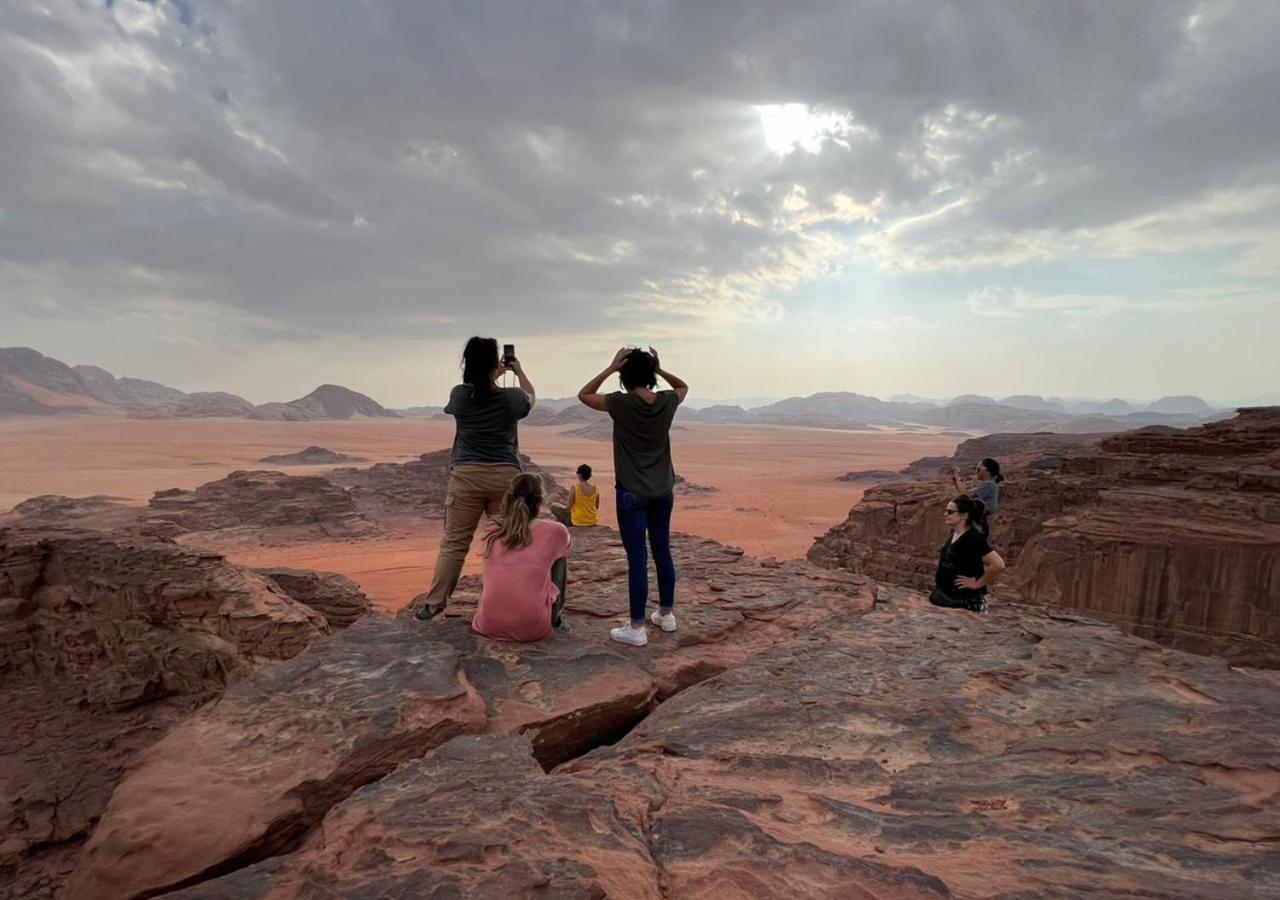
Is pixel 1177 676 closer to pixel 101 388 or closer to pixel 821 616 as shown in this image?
pixel 821 616

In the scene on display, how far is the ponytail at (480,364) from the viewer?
434 centimetres

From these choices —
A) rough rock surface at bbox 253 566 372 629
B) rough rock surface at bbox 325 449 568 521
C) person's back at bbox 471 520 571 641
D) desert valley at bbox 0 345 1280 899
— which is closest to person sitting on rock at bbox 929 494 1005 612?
desert valley at bbox 0 345 1280 899

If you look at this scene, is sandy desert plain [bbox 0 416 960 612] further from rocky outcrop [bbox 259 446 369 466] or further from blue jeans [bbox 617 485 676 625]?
blue jeans [bbox 617 485 676 625]

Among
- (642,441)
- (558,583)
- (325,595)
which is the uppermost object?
(642,441)

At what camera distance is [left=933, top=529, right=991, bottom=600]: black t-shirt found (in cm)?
484

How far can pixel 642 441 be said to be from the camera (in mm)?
4098

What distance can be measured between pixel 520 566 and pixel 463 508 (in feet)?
3.22

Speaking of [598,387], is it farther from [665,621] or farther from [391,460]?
[391,460]

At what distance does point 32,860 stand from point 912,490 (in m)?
13.7

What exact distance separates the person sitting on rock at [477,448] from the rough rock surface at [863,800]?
2.01m

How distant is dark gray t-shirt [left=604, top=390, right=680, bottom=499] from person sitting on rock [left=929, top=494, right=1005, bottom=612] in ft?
7.47

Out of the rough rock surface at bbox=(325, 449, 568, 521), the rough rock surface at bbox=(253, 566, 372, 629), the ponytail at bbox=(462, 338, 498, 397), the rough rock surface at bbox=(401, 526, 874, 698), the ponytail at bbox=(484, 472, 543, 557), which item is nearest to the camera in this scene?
the ponytail at bbox=(484, 472, 543, 557)

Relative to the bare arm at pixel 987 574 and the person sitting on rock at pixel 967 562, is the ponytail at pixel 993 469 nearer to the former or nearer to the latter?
the person sitting on rock at pixel 967 562

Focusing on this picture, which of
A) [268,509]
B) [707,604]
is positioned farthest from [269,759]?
[268,509]
